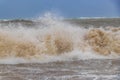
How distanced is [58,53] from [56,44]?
760mm

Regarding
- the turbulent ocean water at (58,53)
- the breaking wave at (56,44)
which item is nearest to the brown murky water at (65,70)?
the turbulent ocean water at (58,53)

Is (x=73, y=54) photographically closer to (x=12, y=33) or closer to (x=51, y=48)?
(x=51, y=48)

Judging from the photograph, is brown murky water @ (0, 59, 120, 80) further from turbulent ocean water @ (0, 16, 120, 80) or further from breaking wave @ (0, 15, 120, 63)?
breaking wave @ (0, 15, 120, 63)

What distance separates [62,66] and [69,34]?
4696mm

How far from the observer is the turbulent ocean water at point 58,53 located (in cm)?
1021

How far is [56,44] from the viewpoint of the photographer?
601 inches

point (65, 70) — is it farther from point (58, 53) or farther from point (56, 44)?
point (56, 44)

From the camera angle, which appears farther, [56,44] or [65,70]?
[56,44]

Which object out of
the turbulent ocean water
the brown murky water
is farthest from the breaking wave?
the brown murky water

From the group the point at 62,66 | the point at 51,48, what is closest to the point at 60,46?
the point at 51,48

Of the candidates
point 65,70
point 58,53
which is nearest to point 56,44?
point 58,53

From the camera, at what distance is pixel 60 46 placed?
49.6ft

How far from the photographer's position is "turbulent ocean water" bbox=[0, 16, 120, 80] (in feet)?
33.5

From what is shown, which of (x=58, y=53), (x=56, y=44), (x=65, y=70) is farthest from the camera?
(x=56, y=44)
